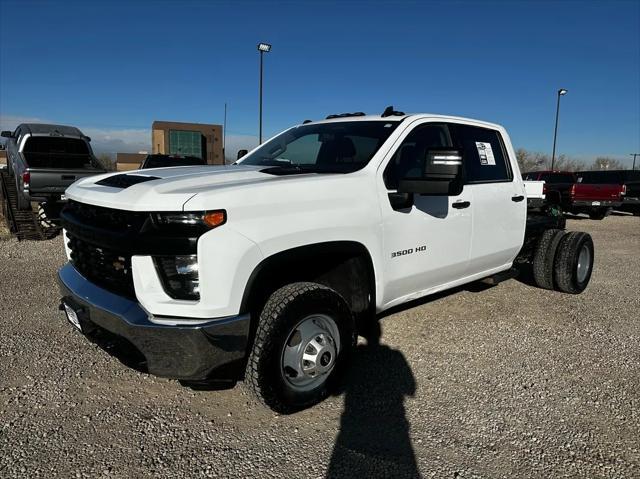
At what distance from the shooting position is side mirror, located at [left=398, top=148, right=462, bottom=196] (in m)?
3.13

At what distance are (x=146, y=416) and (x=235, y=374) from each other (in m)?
0.80

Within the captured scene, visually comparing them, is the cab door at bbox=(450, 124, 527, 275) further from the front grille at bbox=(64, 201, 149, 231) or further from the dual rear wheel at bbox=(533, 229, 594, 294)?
the front grille at bbox=(64, 201, 149, 231)

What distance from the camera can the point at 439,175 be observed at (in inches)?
126

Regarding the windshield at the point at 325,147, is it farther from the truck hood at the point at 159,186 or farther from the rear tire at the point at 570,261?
the rear tire at the point at 570,261

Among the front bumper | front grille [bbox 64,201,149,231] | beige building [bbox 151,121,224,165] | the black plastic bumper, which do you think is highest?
beige building [bbox 151,121,224,165]

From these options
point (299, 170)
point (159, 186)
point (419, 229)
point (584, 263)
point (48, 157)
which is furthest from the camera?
point (48, 157)

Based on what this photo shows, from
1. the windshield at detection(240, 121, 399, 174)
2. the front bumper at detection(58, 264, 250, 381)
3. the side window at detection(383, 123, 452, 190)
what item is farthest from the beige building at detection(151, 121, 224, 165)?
the front bumper at detection(58, 264, 250, 381)

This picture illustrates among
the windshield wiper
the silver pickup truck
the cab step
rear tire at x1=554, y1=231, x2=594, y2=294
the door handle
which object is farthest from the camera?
the silver pickup truck

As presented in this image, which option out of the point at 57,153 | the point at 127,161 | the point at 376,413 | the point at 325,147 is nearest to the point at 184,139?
the point at 127,161

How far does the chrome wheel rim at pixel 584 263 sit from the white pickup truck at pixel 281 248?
2.40 m

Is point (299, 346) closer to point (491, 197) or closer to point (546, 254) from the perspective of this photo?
point (491, 197)

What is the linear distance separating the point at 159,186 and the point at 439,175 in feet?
5.79

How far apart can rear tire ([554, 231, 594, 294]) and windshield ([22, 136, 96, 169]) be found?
1076 cm

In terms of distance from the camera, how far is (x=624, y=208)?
18578mm
